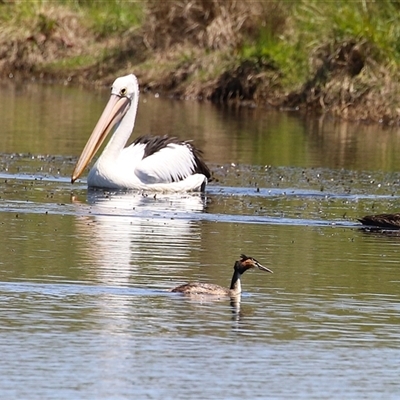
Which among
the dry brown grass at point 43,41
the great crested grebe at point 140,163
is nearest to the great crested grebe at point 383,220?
the great crested grebe at point 140,163

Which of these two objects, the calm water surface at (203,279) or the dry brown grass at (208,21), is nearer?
the calm water surface at (203,279)

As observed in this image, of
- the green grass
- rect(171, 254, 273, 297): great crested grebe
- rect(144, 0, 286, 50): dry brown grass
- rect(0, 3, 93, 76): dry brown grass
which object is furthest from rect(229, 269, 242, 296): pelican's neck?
rect(0, 3, 93, 76): dry brown grass

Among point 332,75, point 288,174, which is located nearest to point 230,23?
point 332,75

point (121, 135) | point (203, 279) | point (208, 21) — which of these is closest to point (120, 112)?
point (121, 135)

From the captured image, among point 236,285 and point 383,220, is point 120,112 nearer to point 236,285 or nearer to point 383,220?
point 383,220

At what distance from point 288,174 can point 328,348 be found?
9.86m

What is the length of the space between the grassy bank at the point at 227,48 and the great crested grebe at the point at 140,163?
1020cm

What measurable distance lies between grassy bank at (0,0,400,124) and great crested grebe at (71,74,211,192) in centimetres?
1020

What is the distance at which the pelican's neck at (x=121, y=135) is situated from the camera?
17.2 metres

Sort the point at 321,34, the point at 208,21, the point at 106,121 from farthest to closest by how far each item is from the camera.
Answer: the point at 208,21
the point at 321,34
the point at 106,121

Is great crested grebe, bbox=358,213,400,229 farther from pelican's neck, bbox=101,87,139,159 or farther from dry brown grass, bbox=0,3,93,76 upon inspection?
dry brown grass, bbox=0,3,93,76

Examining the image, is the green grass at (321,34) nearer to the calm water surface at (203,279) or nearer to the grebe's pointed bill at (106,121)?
the calm water surface at (203,279)

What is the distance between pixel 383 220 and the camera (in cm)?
1411

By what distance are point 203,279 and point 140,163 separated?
6.11m
